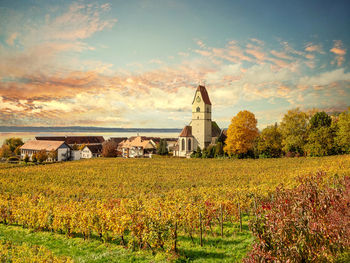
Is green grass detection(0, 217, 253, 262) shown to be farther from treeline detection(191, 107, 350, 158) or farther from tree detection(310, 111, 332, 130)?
tree detection(310, 111, 332, 130)

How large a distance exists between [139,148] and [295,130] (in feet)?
174

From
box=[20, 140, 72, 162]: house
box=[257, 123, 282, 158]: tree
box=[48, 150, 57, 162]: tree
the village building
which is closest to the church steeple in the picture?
box=[257, 123, 282, 158]: tree

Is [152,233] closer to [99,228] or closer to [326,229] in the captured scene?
[99,228]

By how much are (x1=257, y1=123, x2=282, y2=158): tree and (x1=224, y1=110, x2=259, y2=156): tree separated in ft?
5.49

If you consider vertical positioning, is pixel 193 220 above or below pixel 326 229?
below

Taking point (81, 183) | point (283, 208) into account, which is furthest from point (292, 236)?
point (81, 183)

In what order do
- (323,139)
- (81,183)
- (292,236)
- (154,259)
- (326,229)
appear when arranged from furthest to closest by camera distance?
1. (323,139)
2. (81,183)
3. (154,259)
4. (326,229)
5. (292,236)

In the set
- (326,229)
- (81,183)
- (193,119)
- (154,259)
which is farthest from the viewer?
(193,119)

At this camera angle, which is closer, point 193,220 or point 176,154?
point 193,220

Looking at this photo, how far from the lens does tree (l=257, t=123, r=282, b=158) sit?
5155 cm

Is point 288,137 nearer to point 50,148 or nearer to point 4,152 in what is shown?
point 50,148

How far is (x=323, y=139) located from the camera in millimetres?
45062

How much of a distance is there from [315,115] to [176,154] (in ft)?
117

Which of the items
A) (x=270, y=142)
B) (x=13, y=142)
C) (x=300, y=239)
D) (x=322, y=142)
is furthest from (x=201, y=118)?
(x=13, y=142)
